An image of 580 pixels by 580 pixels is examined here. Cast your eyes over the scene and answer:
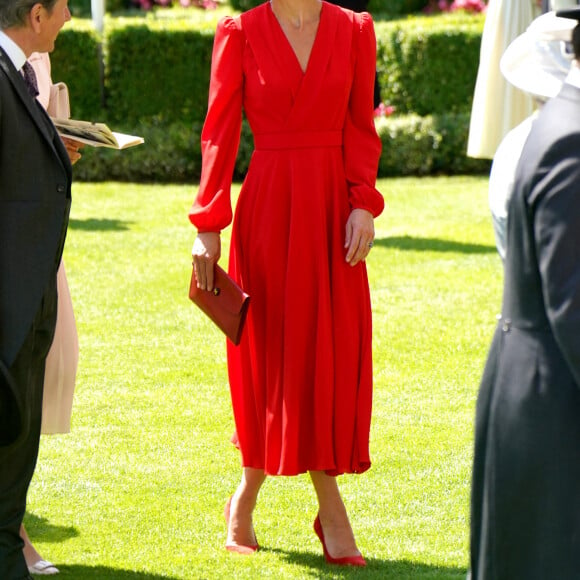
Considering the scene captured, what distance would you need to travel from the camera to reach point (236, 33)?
186 inches

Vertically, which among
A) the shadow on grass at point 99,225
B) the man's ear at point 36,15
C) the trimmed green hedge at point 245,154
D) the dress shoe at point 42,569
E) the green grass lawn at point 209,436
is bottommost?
the trimmed green hedge at point 245,154

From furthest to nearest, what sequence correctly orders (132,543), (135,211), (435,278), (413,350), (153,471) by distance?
(135,211)
(435,278)
(413,350)
(153,471)
(132,543)

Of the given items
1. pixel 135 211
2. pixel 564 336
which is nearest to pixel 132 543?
pixel 564 336

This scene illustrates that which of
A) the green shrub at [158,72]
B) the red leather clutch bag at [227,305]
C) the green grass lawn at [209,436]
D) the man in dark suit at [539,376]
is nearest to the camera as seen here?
the man in dark suit at [539,376]

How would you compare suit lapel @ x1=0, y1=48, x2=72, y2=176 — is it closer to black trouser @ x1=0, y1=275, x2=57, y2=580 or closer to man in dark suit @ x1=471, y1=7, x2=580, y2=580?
black trouser @ x1=0, y1=275, x2=57, y2=580

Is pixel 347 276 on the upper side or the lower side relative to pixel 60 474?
upper

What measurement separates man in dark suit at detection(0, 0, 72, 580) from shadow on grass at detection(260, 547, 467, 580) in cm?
127

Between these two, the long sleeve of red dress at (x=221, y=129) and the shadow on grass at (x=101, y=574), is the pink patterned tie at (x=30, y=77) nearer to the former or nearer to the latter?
the long sleeve of red dress at (x=221, y=129)

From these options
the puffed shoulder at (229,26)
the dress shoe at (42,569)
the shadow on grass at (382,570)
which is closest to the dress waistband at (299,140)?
the puffed shoulder at (229,26)

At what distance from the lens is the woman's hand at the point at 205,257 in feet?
15.5

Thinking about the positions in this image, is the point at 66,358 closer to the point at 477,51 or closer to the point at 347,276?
the point at 347,276

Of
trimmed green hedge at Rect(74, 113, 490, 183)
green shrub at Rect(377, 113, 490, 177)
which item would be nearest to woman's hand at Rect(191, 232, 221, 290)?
trimmed green hedge at Rect(74, 113, 490, 183)

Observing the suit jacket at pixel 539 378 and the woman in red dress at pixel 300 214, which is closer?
the suit jacket at pixel 539 378

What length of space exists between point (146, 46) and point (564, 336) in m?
14.0
